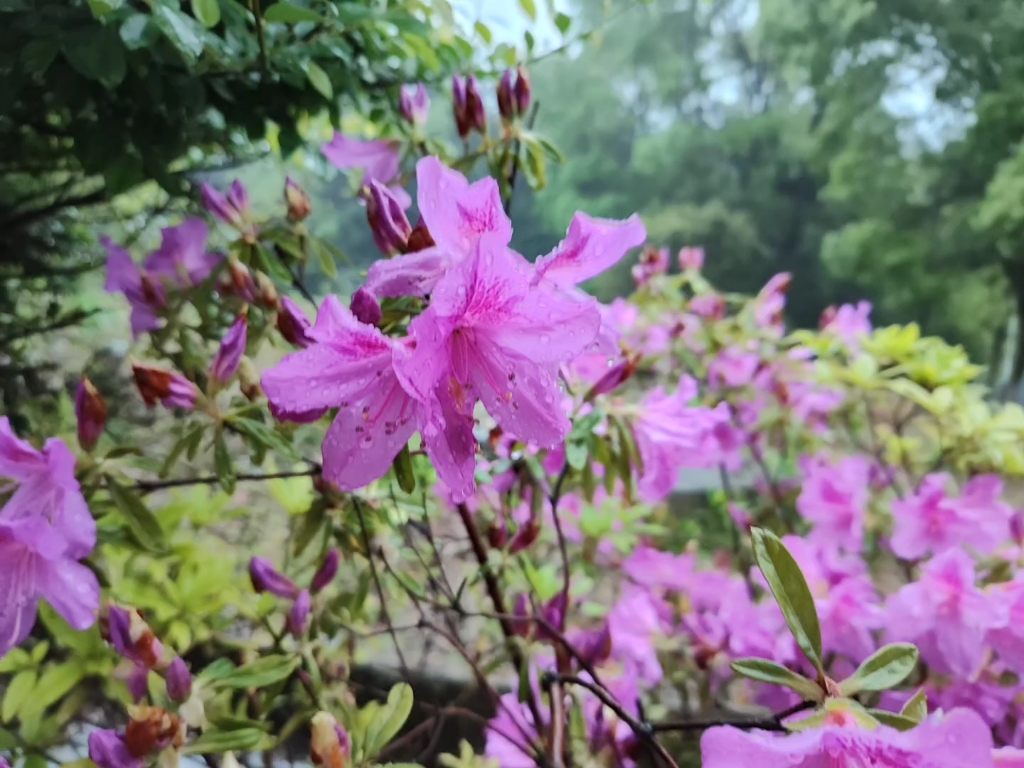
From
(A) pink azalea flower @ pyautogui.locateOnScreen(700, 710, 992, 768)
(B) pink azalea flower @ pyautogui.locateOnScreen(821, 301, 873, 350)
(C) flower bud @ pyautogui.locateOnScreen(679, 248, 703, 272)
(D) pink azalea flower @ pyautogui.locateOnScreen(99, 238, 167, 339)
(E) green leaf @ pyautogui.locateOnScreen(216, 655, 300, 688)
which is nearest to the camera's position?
(A) pink azalea flower @ pyautogui.locateOnScreen(700, 710, 992, 768)

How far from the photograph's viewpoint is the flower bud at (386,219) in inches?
14.8

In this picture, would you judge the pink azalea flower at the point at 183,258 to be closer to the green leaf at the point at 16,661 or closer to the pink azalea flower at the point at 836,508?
the green leaf at the point at 16,661

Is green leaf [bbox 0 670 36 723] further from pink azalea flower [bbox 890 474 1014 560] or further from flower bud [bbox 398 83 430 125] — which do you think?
pink azalea flower [bbox 890 474 1014 560]

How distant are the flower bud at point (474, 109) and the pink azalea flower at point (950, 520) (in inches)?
23.7

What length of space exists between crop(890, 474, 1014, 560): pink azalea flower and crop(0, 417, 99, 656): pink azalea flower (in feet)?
2.51

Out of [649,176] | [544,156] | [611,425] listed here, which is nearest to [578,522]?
[611,425]

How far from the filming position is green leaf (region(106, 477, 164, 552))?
485 mm

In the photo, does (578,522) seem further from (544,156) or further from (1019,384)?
(1019,384)

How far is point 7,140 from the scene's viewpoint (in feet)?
2.36

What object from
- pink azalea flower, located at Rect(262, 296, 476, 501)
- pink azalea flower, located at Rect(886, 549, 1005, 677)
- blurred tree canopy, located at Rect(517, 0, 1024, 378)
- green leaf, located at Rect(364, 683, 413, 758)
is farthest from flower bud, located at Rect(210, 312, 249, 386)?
blurred tree canopy, located at Rect(517, 0, 1024, 378)

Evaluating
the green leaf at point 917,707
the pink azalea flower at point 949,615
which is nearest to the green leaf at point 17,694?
the green leaf at point 917,707

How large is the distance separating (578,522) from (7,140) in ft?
2.69

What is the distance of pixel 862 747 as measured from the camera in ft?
0.98

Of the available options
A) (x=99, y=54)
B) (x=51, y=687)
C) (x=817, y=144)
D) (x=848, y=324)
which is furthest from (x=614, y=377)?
(x=817, y=144)
